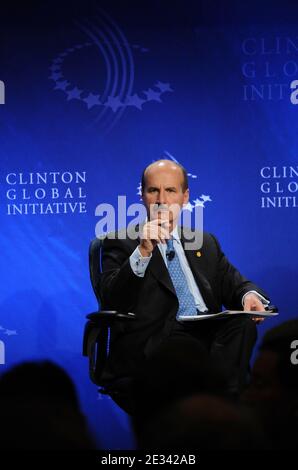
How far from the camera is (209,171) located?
5.33m

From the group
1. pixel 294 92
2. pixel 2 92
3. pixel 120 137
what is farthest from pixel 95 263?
pixel 294 92

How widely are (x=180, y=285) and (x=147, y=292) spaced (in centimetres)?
21

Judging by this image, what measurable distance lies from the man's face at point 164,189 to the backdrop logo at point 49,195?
1.13m

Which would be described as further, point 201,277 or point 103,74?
point 103,74

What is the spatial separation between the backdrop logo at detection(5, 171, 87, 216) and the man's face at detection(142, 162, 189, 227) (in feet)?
3.70

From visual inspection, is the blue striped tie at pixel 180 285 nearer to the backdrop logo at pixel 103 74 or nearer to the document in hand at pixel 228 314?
the document in hand at pixel 228 314

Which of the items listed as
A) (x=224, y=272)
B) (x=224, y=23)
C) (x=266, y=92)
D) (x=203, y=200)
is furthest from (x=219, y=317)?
(x=224, y=23)

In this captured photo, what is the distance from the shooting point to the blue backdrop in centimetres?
525

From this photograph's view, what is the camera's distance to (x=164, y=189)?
4.27 meters

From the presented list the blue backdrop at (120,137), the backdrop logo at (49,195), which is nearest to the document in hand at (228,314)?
the blue backdrop at (120,137)

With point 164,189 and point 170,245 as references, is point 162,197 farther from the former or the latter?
point 170,245
